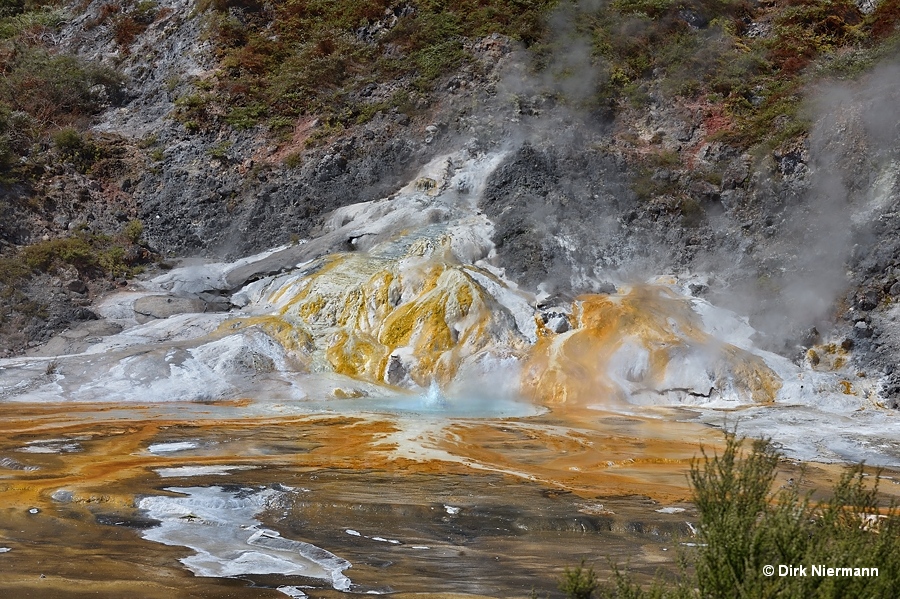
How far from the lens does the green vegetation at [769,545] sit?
3990 mm

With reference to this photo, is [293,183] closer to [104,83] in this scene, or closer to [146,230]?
[146,230]

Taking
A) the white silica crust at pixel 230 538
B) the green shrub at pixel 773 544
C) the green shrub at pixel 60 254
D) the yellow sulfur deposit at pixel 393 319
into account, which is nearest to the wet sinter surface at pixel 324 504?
the white silica crust at pixel 230 538

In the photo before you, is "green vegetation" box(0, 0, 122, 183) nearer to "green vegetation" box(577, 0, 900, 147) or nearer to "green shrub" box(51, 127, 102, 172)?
"green shrub" box(51, 127, 102, 172)

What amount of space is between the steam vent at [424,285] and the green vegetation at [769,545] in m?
0.12

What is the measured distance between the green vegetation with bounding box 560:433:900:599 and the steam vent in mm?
117

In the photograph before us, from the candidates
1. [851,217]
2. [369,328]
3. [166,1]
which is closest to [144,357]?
[369,328]

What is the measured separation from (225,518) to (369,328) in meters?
13.2

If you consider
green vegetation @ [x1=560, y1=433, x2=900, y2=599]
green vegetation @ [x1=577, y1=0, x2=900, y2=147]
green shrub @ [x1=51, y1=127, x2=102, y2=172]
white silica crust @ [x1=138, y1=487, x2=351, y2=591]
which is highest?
green vegetation @ [x1=577, y1=0, x2=900, y2=147]

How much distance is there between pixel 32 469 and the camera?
1012 centimetres

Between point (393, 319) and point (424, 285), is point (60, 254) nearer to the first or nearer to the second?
point (393, 319)

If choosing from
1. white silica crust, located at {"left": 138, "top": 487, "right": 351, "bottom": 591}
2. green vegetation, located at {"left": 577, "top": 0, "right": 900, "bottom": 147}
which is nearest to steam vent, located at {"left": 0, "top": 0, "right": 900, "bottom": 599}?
white silica crust, located at {"left": 138, "top": 487, "right": 351, "bottom": 591}

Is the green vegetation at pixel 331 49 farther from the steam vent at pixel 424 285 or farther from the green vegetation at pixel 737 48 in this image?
the green vegetation at pixel 737 48

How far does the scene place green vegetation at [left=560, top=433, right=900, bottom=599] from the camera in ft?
13.1

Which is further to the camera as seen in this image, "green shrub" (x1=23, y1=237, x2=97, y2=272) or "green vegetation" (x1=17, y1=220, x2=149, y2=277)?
"green vegetation" (x1=17, y1=220, x2=149, y2=277)
